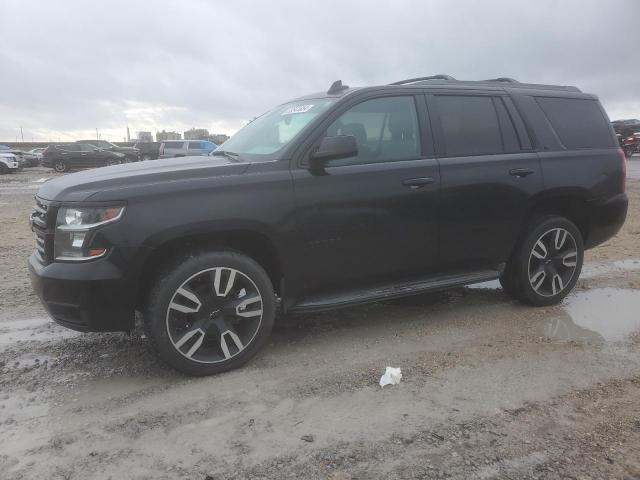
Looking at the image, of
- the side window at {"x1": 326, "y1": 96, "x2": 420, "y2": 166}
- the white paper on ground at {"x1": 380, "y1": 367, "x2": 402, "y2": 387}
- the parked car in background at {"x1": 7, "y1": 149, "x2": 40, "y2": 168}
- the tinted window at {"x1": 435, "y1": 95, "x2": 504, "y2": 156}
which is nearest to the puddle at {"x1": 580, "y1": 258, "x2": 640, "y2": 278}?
the tinted window at {"x1": 435, "y1": 95, "x2": 504, "y2": 156}

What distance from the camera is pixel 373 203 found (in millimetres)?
3799

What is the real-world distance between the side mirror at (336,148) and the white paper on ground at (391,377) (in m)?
1.48

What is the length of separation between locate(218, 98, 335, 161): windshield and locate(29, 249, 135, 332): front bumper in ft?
4.27

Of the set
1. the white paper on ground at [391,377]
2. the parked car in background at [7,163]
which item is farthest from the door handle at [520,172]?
the parked car in background at [7,163]

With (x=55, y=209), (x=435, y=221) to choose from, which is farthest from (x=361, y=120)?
(x=55, y=209)

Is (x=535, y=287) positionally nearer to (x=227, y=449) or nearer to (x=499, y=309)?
(x=499, y=309)

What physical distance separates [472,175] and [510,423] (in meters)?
2.04

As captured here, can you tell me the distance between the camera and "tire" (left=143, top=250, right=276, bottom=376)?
10.8 ft

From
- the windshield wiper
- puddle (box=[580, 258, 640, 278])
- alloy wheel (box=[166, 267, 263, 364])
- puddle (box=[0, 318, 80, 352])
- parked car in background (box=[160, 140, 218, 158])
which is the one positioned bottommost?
puddle (box=[0, 318, 80, 352])

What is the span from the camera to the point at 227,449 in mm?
2650

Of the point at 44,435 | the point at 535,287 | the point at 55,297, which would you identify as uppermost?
the point at 55,297

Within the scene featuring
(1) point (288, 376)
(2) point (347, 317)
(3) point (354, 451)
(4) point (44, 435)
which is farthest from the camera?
(2) point (347, 317)

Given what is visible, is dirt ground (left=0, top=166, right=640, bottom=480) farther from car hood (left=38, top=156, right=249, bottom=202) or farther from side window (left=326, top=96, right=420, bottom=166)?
side window (left=326, top=96, right=420, bottom=166)

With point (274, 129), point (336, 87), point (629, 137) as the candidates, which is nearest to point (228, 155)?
point (274, 129)
